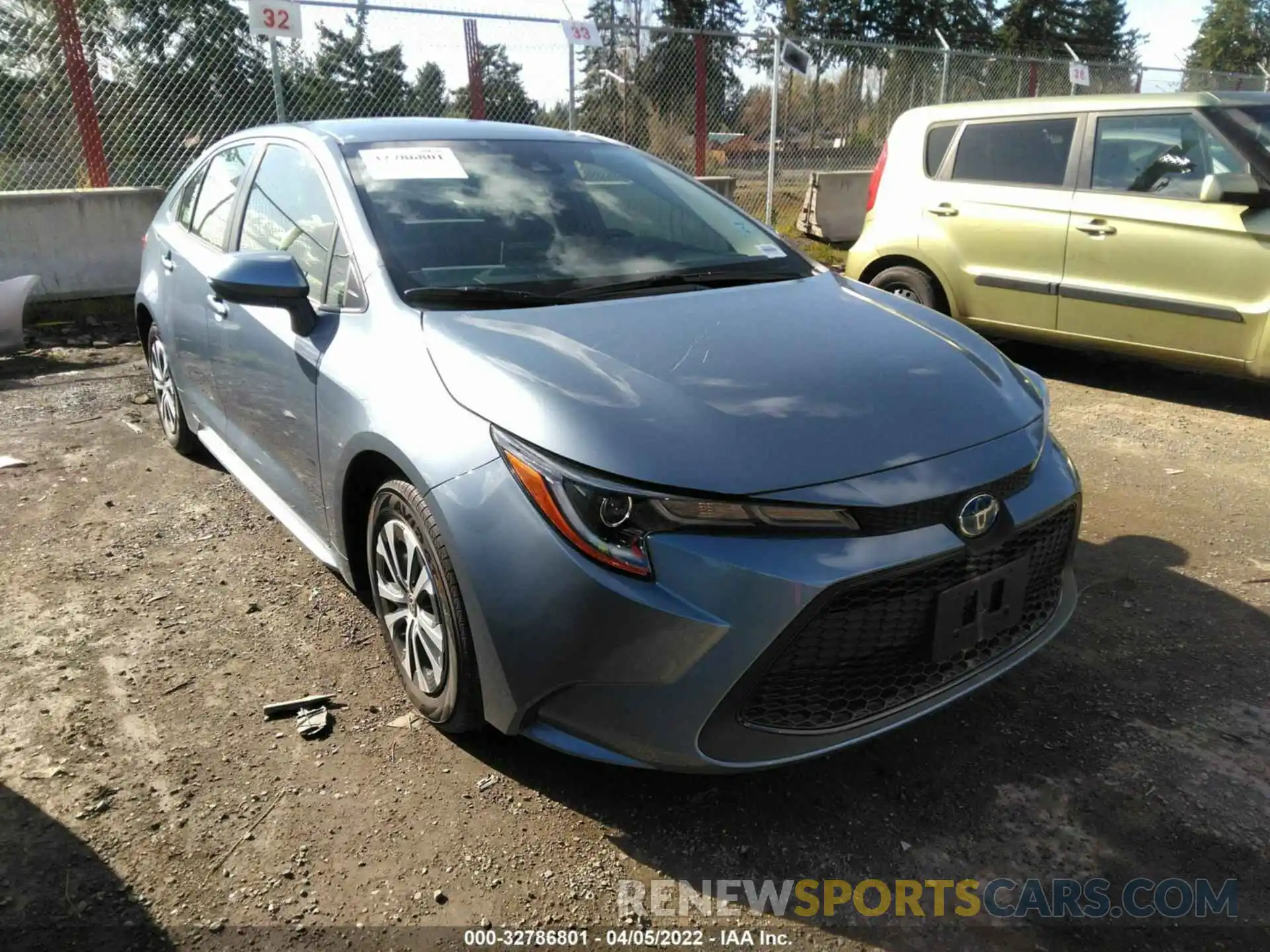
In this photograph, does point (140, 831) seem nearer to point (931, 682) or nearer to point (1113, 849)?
point (931, 682)

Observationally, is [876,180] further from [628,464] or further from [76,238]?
[76,238]

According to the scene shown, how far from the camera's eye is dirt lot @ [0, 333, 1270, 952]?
208 centimetres

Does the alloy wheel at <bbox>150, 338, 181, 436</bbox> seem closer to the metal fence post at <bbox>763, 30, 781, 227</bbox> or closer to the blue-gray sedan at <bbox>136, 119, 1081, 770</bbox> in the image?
the blue-gray sedan at <bbox>136, 119, 1081, 770</bbox>

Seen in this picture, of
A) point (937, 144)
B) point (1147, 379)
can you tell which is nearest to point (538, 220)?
point (937, 144)

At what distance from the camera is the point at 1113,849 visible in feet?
7.22

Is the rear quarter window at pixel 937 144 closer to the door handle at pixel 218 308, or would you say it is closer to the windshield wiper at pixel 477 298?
the windshield wiper at pixel 477 298

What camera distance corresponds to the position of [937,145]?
6.43m

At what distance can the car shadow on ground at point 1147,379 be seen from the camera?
5.61 metres

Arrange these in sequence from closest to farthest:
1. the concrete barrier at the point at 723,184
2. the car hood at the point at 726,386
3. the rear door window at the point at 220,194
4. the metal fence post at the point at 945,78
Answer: the car hood at the point at 726,386, the rear door window at the point at 220,194, the concrete barrier at the point at 723,184, the metal fence post at the point at 945,78

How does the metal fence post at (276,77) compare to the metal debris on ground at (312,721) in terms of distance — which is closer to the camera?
the metal debris on ground at (312,721)

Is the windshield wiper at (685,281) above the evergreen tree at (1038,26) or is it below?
below

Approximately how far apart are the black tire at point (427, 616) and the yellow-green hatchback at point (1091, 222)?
179 inches

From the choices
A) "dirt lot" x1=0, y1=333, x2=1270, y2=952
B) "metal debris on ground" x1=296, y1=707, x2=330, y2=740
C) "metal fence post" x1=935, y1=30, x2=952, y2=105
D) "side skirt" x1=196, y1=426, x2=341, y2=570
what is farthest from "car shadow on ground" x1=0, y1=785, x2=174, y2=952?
"metal fence post" x1=935, y1=30, x2=952, y2=105

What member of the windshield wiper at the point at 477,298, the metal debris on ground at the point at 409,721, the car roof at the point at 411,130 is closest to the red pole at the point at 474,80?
the car roof at the point at 411,130
